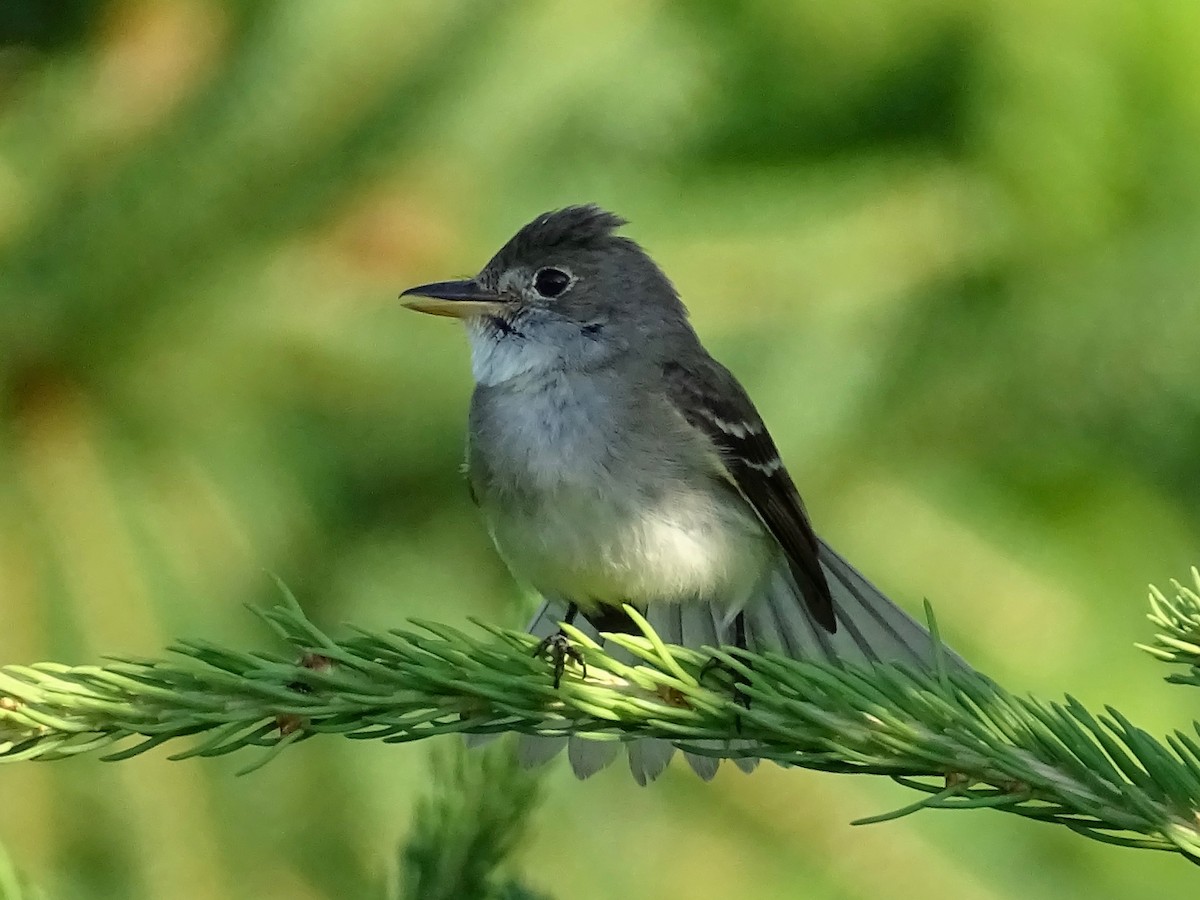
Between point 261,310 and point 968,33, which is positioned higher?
point 968,33

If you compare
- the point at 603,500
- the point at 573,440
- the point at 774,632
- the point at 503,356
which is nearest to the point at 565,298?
the point at 503,356

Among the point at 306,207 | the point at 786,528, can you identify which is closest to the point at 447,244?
the point at 306,207

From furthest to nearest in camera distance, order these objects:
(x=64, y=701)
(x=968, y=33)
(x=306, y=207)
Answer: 1. (x=968, y=33)
2. (x=306, y=207)
3. (x=64, y=701)

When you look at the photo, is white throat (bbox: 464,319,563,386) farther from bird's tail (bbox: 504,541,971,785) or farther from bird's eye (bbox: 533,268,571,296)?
bird's tail (bbox: 504,541,971,785)

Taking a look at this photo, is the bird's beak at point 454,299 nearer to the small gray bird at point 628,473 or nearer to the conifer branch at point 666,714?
the small gray bird at point 628,473

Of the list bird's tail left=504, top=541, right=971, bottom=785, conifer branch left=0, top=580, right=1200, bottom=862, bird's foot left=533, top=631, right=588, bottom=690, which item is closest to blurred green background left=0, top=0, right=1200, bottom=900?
bird's tail left=504, top=541, right=971, bottom=785

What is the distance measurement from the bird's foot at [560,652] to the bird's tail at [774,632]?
115 millimetres

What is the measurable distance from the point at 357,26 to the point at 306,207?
1.01 ft

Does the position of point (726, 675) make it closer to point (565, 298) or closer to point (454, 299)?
point (454, 299)

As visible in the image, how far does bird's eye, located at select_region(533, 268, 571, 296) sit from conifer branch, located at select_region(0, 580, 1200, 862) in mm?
1075

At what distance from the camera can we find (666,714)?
4.27 ft

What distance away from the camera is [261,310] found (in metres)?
2.16

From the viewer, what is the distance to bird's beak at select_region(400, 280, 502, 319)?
6.72ft

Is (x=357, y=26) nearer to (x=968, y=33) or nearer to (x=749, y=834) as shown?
(x=968, y=33)
